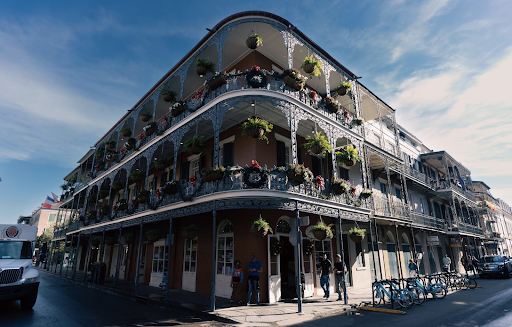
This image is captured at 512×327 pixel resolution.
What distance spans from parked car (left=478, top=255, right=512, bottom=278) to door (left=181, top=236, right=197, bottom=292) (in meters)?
20.9

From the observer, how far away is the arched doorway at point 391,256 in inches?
659

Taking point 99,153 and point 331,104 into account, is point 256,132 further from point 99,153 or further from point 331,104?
point 99,153

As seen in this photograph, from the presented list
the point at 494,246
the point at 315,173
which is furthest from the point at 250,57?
the point at 494,246

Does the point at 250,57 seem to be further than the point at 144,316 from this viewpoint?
Yes

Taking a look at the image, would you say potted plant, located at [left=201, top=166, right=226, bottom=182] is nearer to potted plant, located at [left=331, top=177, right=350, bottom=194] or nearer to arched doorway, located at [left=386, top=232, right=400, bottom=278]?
potted plant, located at [left=331, top=177, right=350, bottom=194]

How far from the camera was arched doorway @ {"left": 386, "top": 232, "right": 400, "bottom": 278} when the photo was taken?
16.8 m

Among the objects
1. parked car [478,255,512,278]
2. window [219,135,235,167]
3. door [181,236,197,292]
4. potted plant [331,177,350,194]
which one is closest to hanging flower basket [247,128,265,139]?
window [219,135,235,167]

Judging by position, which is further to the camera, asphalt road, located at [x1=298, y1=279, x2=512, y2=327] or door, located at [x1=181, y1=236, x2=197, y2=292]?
door, located at [x1=181, y1=236, x2=197, y2=292]

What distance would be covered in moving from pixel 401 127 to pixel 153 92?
20.8 metres

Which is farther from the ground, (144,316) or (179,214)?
(179,214)

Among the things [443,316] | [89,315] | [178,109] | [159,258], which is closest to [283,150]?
[178,109]

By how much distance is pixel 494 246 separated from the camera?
33219 millimetres

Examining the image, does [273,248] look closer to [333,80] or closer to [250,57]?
[250,57]

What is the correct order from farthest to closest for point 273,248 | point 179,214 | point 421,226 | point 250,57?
point 421,226
point 250,57
point 179,214
point 273,248
